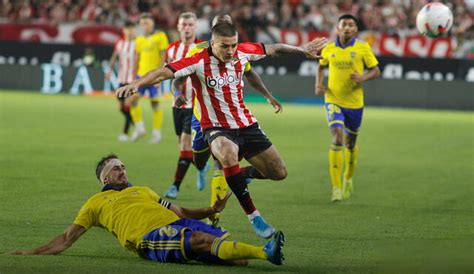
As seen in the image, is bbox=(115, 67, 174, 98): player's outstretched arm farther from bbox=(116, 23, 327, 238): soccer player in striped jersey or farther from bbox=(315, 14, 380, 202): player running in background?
bbox=(315, 14, 380, 202): player running in background

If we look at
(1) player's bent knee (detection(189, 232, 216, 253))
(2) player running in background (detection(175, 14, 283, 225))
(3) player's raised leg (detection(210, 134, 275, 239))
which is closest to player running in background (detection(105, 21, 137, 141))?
(2) player running in background (detection(175, 14, 283, 225))

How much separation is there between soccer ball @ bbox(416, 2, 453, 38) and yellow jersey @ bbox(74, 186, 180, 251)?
18.6 ft

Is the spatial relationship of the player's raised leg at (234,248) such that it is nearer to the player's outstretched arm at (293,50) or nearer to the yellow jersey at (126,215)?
the yellow jersey at (126,215)

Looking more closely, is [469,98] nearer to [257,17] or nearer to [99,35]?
[257,17]

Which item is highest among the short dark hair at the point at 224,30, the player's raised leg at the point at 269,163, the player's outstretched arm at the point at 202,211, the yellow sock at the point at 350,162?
the short dark hair at the point at 224,30

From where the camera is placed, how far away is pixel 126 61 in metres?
18.9

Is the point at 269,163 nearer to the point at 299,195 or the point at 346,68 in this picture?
the point at 299,195

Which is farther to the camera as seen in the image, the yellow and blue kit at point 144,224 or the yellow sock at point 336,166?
the yellow sock at point 336,166

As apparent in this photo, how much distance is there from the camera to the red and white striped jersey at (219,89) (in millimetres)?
8648

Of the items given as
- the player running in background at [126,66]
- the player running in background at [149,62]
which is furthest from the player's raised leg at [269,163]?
the player running in background at [126,66]

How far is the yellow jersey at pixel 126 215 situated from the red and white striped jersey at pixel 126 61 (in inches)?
422

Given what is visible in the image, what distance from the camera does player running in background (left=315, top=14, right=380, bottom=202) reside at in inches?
465

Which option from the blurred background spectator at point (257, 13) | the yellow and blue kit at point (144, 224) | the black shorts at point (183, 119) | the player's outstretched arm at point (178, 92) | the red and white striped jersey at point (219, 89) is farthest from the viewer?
the blurred background spectator at point (257, 13)

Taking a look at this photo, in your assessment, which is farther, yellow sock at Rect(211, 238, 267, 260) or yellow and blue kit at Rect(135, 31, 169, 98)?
yellow and blue kit at Rect(135, 31, 169, 98)
